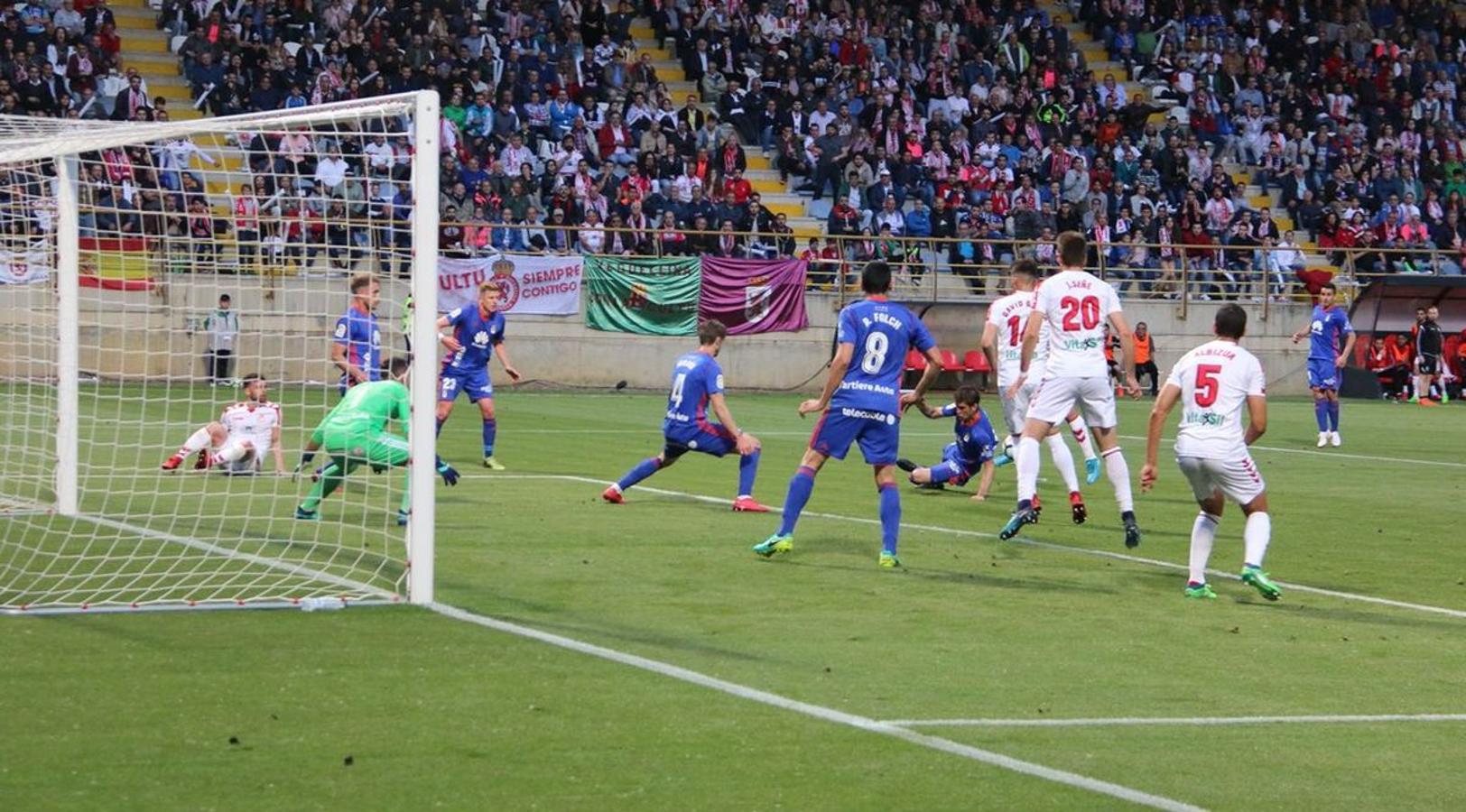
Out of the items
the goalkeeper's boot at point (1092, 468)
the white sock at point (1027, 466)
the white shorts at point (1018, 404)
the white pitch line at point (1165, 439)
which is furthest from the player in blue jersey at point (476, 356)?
the white sock at point (1027, 466)

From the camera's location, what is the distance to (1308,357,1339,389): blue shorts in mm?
25922

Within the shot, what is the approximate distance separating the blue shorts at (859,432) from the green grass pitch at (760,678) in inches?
28.8

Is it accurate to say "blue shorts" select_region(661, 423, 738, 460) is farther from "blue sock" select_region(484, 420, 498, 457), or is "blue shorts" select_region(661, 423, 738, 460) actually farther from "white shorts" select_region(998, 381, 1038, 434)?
"blue sock" select_region(484, 420, 498, 457)

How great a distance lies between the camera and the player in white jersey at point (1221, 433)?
11.3 metres

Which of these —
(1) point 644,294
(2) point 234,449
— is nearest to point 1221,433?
(2) point 234,449

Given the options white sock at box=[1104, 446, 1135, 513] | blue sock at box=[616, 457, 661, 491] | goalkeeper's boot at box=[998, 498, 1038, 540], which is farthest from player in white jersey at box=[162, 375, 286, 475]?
white sock at box=[1104, 446, 1135, 513]

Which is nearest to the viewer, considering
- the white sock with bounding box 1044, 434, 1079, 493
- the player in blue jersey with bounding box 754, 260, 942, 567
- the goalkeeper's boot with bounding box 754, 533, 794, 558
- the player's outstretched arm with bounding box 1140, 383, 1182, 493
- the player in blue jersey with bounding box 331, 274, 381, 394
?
the player's outstretched arm with bounding box 1140, 383, 1182, 493

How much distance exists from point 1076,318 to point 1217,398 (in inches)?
102

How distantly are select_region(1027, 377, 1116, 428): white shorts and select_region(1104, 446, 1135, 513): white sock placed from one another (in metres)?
0.31

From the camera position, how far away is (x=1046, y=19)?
46.7m

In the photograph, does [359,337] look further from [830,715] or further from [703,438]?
[830,715]

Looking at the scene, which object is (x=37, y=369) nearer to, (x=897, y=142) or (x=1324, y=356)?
(x=1324, y=356)

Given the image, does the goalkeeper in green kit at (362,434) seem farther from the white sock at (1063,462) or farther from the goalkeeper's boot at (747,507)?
the white sock at (1063,462)

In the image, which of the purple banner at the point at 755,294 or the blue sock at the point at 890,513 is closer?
the blue sock at the point at 890,513
